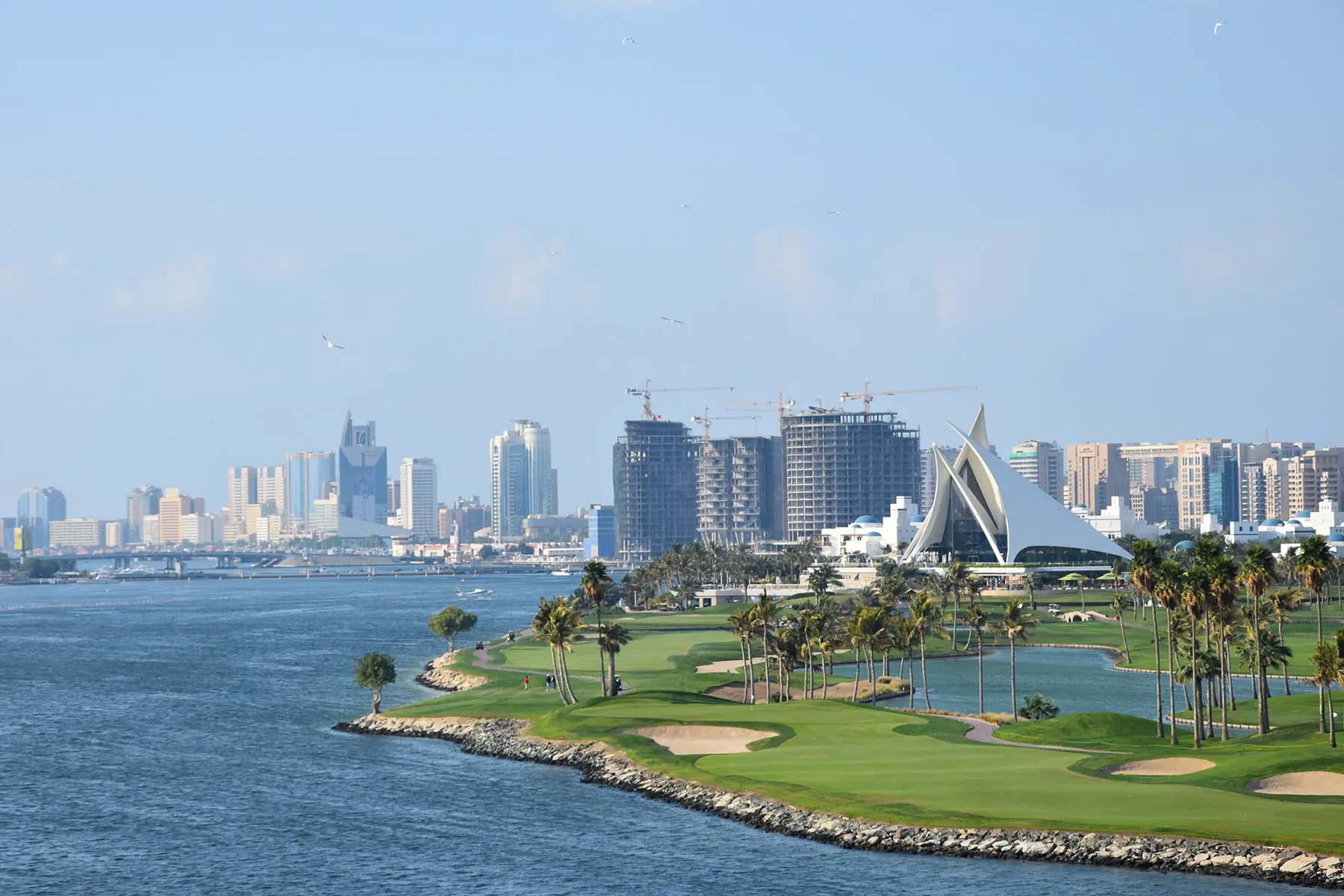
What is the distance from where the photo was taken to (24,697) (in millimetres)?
115250

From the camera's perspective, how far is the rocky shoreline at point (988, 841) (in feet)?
160

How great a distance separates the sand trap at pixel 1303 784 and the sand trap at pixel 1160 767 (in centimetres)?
406

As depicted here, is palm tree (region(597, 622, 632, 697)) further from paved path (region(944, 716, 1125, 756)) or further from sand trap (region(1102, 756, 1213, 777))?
sand trap (region(1102, 756, 1213, 777))

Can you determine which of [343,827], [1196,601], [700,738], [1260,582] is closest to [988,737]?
[1196,601]

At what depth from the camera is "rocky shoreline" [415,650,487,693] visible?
366 feet

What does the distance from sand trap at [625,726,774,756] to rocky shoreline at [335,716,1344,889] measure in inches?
116

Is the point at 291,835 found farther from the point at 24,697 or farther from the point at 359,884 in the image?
the point at 24,697

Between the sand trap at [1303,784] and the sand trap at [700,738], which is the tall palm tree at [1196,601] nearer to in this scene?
the sand trap at [1303,784]

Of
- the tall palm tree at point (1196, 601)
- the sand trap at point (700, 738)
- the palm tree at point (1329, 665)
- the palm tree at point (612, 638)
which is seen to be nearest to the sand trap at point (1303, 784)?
the palm tree at point (1329, 665)

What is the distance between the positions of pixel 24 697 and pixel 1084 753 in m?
77.1

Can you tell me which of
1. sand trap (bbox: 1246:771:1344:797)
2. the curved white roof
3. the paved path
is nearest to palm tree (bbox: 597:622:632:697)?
the paved path

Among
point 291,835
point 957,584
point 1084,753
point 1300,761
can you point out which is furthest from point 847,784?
point 957,584

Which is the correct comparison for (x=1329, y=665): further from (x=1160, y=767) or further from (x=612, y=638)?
(x=612, y=638)

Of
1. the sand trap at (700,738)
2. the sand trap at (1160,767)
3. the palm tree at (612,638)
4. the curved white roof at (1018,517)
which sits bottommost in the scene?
the sand trap at (700,738)
